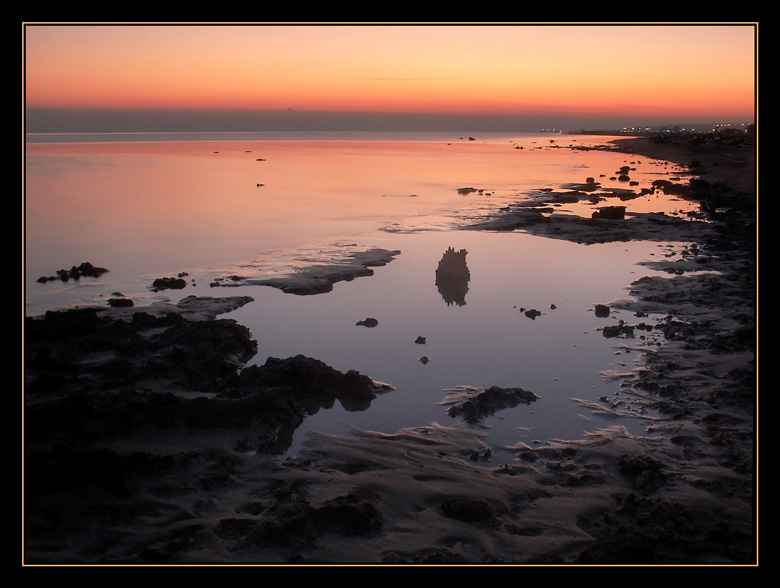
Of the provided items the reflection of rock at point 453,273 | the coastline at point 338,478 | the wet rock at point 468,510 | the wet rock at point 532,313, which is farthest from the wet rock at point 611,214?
the wet rock at point 468,510

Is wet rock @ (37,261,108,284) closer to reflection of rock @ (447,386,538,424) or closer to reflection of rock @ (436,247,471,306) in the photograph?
reflection of rock @ (436,247,471,306)

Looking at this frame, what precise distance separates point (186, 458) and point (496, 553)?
9.91 feet

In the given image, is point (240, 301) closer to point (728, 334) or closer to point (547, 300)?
point (547, 300)

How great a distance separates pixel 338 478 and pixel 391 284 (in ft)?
24.7

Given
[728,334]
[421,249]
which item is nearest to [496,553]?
[728,334]

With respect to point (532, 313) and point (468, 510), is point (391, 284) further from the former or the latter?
point (468, 510)

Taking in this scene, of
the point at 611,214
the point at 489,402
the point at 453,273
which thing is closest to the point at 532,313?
the point at 453,273

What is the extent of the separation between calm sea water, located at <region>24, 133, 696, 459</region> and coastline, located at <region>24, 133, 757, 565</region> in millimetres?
583

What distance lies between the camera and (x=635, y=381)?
7910 mm

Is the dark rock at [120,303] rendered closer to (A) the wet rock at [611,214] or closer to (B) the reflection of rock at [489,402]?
(B) the reflection of rock at [489,402]

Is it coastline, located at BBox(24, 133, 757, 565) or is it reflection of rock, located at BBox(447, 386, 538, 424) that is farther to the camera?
reflection of rock, located at BBox(447, 386, 538, 424)

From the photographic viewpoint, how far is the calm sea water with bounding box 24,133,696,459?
7.86m

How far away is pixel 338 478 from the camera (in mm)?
5656

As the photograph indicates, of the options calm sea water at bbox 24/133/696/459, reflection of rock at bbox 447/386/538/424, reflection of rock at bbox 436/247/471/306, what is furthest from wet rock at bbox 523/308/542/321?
reflection of rock at bbox 447/386/538/424
